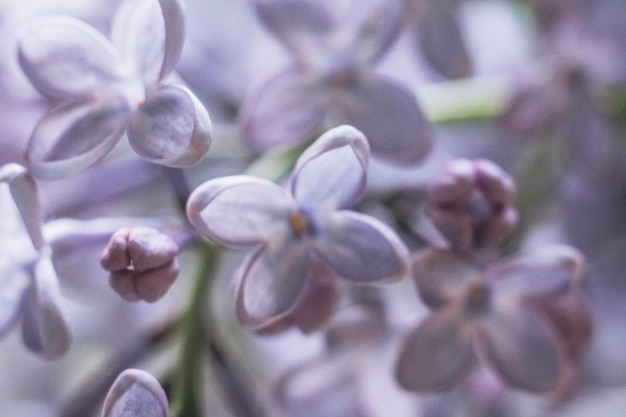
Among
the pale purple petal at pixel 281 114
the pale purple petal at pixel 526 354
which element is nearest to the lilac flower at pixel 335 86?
the pale purple petal at pixel 281 114

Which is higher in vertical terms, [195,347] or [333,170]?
[333,170]

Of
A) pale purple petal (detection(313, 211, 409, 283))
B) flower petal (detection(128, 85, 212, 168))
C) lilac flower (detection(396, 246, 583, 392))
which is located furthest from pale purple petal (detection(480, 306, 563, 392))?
flower petal (detection(128, 85, 212, 168))

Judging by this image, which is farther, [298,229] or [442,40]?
[442,40]

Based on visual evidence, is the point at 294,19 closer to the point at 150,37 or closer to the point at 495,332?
the point at 150,37

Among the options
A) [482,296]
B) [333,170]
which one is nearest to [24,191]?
[333,170]

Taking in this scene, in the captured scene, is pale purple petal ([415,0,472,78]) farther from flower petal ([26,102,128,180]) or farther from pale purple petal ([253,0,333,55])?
flower petal ([26,102,128,180])

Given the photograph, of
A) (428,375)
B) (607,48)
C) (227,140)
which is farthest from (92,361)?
(607,48)
